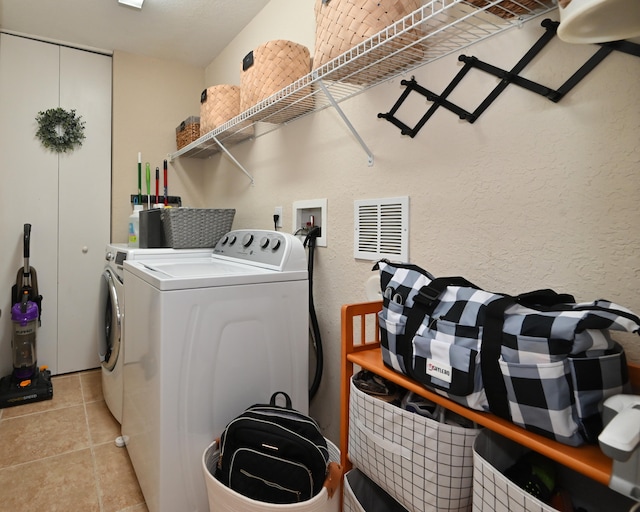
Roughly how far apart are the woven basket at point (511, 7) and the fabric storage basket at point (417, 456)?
1.06 meters

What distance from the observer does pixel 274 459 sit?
1.17 metres

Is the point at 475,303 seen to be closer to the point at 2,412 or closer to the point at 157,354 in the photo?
the point at 157,354

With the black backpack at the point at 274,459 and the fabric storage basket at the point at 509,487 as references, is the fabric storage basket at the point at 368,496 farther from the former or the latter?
the fabric storage basket at the point at 509,487

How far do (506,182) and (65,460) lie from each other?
7.74ft

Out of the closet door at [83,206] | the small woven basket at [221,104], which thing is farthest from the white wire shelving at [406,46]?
the closet door at [83,206]

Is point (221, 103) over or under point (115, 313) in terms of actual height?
over

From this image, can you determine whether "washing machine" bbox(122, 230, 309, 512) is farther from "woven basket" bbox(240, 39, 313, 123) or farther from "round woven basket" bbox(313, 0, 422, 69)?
"round woven basket" bbox(313, 0, 422, 69)

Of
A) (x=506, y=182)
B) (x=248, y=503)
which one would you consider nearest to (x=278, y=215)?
(x=506, y=182)

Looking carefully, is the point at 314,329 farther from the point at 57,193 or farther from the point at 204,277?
Answer: the point at 57,193

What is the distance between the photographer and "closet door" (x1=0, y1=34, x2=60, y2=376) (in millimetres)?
2686

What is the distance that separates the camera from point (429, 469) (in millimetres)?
884

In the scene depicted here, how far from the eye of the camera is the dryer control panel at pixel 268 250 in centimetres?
163

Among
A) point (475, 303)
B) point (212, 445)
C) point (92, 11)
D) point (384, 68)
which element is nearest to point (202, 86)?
point (92, 11)

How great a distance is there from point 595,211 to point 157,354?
1.39m
